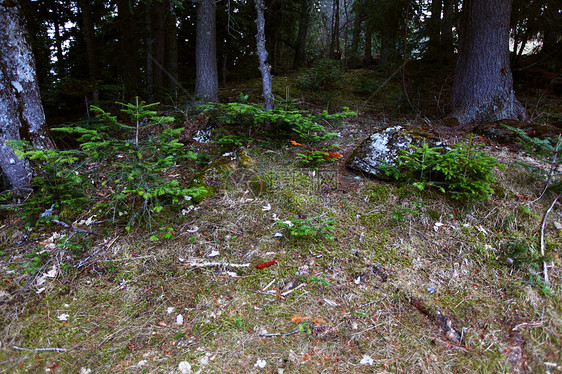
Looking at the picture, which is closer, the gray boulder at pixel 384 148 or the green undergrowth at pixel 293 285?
the green undergrowth at pixel 293 285

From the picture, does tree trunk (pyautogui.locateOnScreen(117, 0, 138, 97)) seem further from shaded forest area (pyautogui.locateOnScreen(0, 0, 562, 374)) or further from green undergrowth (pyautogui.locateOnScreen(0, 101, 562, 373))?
green undergrowth (pyautogui.locateOnScreen(0, 101, 562, 373))

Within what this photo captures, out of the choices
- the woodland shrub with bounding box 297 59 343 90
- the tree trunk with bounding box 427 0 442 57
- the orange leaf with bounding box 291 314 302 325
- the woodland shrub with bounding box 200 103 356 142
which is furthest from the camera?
the woodland shrub with bounding box 297 59 343 90

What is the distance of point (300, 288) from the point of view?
113 inches

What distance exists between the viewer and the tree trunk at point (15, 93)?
3742 mm

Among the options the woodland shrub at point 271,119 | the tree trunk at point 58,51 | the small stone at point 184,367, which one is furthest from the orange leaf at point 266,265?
the tree trunk at point 58,51

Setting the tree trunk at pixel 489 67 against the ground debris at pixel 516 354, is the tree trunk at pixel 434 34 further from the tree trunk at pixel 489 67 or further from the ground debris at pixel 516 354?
the ground debris at pixel 516 354

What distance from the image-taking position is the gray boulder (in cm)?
425

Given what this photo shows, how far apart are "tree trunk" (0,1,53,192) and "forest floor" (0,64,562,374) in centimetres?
84

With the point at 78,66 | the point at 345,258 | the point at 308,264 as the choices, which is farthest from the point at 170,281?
the point at 78,66

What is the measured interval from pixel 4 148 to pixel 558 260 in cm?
709

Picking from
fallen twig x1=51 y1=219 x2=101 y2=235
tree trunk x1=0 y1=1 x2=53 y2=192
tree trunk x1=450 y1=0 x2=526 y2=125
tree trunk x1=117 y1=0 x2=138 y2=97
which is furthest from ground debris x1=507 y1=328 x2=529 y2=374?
tree trunk x1=117 y1=0 x2=138 y2=97

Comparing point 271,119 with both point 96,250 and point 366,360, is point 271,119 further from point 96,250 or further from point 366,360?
point 366,360

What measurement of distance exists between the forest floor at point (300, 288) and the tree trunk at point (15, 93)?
84 cm

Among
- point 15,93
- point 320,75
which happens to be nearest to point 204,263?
point 15,93
